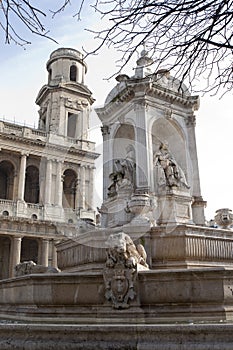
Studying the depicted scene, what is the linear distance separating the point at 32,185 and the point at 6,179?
249 centimetres

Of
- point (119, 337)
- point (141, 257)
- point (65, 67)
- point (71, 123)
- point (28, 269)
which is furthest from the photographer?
point (65, 67)

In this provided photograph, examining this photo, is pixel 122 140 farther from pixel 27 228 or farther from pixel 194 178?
pixel 27 228

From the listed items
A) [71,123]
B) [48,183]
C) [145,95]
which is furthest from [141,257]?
[71,123]

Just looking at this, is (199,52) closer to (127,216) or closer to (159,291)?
(159,291)

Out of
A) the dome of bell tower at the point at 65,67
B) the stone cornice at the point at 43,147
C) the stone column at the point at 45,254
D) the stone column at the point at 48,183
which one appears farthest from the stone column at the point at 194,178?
the dome of bell tower at the point at 65,67

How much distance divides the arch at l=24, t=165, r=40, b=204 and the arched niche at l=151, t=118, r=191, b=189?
2390 centimetres

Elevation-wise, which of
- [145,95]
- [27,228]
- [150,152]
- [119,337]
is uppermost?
[145,95]

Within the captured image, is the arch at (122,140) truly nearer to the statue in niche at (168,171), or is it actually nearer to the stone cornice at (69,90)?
the statue in niche at (168,171)

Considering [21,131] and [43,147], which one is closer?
[21,131]

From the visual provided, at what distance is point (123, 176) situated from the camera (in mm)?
9789

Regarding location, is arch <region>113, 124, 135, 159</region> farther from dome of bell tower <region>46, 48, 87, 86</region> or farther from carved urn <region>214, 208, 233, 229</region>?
dome of bell tower <region>46, 48, 87, 86</region>

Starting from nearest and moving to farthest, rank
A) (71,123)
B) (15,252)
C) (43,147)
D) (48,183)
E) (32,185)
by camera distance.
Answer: (15,252) < (48,183) < (43,147) < (32,185) < (71,123)

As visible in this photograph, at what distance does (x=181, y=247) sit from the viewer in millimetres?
A: 7137

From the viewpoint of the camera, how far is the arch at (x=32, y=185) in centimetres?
3338
